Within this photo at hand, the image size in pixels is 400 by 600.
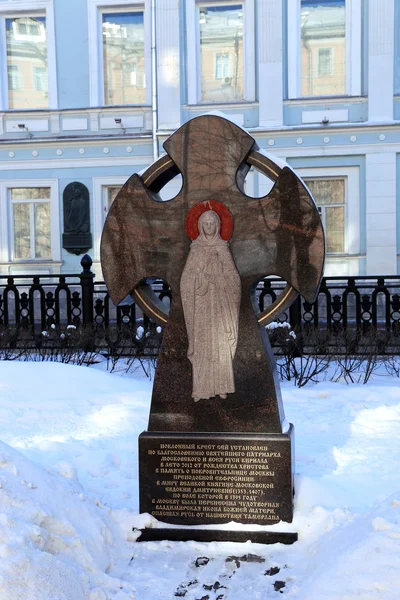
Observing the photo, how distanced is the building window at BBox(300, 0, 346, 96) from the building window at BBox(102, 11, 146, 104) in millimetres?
3673

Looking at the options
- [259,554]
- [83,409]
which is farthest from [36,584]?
[83,409]

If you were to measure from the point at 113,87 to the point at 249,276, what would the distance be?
13.2 meters

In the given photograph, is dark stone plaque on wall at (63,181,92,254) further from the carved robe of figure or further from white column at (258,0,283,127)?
the carved robe of figure

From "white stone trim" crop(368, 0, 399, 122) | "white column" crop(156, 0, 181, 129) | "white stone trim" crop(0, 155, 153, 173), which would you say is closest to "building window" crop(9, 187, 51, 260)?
"white stone trim" crop(0, 155, 153, 173)

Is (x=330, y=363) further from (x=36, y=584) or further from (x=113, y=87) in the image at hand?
(x=113, y=87)

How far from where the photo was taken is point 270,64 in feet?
49.0

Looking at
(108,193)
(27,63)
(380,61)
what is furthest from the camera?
(27,63)

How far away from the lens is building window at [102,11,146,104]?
16.1m

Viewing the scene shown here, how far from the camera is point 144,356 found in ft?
29.1

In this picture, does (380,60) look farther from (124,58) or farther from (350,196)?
(124,58)

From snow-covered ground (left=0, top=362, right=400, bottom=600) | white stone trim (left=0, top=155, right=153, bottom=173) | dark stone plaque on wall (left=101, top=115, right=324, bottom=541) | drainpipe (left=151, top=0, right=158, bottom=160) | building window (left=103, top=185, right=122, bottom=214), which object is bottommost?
snow-covered ground (left=0, top=362, right=400, bottom=600)

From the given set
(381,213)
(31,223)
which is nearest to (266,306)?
(381,213)

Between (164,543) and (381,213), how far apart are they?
1206 centimetres

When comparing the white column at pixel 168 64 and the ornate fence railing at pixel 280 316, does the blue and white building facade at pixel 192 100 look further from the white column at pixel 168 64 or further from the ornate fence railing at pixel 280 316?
the ornate fence railing at pixel 280 316
